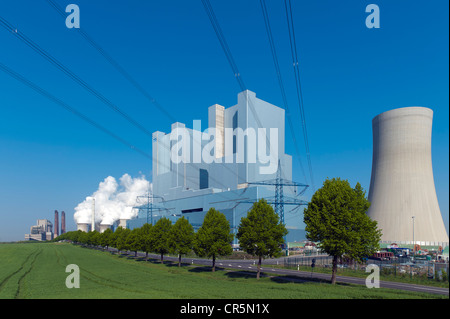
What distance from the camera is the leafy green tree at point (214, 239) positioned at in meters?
39.2

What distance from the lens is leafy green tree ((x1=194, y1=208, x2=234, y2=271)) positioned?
3916 cm

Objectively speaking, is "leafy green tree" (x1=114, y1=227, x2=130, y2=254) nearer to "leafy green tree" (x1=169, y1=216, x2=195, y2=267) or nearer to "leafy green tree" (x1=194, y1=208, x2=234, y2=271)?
"leafy green tree" (x1=169, y1=216, x2=195, y2=267)

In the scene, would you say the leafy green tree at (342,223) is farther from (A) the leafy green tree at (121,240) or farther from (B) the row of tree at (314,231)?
(A) the leafy green tree at (121,240)

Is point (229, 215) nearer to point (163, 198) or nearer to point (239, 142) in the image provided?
point (239, 142)

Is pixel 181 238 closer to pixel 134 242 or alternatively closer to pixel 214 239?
pixel 214 239

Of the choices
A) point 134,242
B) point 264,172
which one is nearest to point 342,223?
point 134,242

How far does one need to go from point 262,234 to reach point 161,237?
2539 cm

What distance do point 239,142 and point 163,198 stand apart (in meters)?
56.7

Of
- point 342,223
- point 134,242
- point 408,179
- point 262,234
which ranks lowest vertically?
point 134,242

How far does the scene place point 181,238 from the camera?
4722 cm

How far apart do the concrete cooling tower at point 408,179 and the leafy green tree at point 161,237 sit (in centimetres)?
4486

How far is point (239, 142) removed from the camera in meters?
115

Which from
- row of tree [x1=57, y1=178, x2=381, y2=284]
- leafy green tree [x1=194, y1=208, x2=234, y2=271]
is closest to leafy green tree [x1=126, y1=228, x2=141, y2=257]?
row of tree [x1=57, y1=178, x2=381, y2=284]
